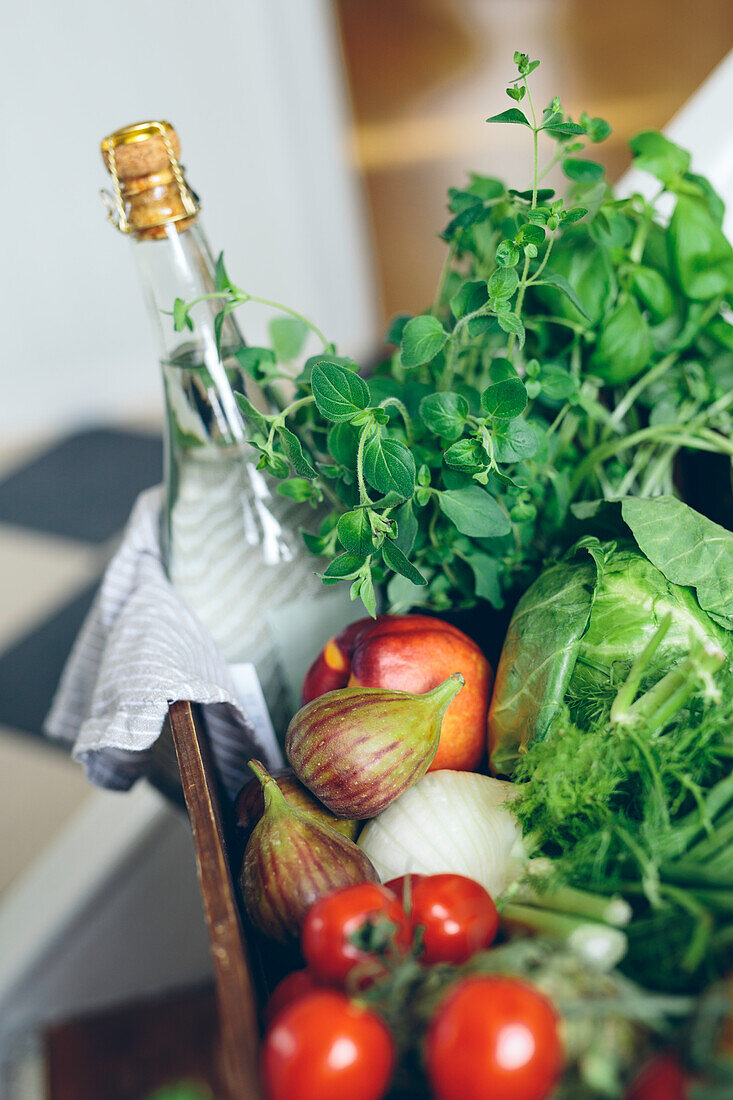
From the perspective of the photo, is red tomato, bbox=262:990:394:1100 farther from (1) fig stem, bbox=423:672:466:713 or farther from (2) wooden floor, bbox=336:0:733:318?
(2) wooden floor, bbox=336:0:733:318

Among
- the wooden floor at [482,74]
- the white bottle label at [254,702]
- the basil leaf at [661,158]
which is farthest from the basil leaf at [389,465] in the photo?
the wooden floor at [482,74]

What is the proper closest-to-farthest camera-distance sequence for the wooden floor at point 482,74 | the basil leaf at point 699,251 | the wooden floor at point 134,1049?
the basil leaf at point 699,251 < the wooden floor at point 134,1049 < the wooden floor at point 482,74

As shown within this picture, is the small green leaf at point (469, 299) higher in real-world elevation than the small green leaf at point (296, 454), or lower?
higher

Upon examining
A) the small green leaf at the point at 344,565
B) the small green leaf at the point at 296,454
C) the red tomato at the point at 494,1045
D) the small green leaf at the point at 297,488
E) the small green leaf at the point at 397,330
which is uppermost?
the small green leaf at the point at 397,330

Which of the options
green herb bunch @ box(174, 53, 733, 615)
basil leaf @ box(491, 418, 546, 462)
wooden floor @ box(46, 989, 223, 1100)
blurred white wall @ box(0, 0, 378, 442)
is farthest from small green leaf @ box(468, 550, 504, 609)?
blurred white wall @ box(0, 0, 378, 442)

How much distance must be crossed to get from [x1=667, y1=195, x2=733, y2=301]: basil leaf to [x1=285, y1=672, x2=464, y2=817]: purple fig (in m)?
0.33

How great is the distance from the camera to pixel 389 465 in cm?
44

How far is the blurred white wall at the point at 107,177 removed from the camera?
6.53ft

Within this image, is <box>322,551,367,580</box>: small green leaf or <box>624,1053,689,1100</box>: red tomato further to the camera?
<box>322,551,367,580</box>: small green leaf

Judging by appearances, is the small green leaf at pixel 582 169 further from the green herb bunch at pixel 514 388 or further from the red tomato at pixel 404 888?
the red tomato at pixel 404 888

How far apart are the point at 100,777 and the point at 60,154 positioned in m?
1.93

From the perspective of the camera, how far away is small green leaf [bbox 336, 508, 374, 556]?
44cm

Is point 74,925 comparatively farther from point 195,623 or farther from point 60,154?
point 60,154

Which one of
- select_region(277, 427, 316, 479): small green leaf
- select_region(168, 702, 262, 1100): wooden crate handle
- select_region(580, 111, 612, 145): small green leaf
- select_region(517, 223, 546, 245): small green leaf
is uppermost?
select_region(580, 111, 612, 145): small green leaf
